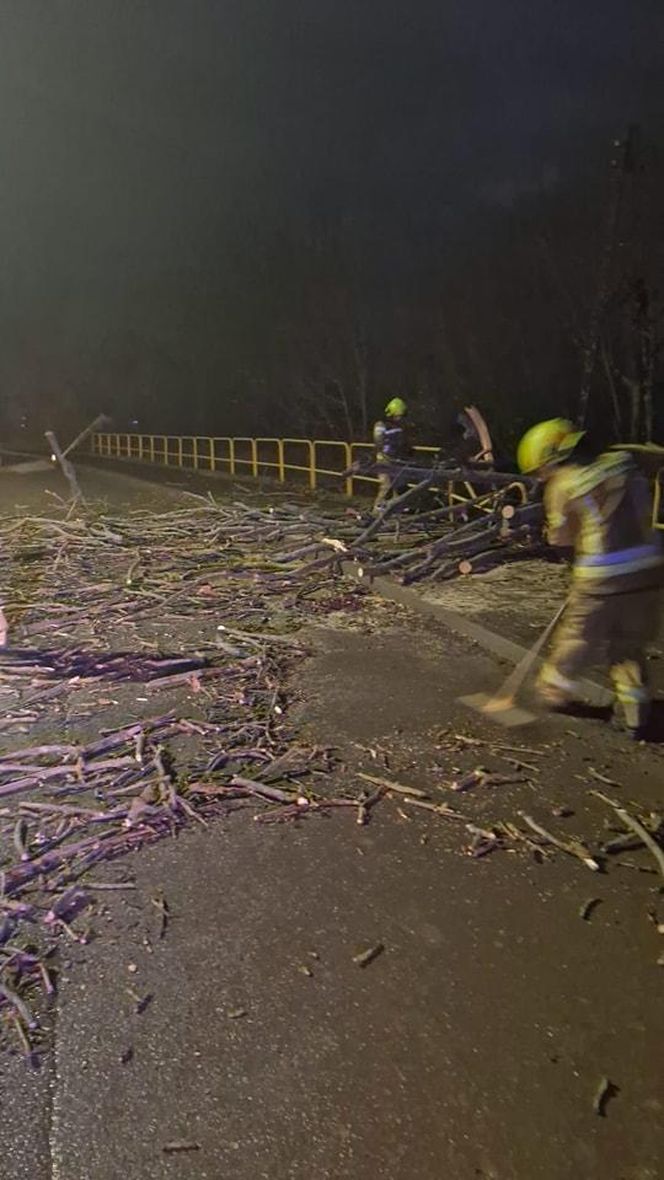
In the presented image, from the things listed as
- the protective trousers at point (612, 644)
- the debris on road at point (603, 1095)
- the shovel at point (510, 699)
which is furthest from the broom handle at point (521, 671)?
the debris on road at point (603, 1095)

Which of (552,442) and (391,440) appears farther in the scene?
(391,440)

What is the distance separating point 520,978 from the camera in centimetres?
298

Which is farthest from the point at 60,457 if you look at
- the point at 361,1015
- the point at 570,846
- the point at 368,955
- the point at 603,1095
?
the point at 603,1095

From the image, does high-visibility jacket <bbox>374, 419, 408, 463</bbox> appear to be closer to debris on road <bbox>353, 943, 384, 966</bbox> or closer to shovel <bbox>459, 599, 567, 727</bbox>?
shovel <bbox>459, 599, 567, 727</bbox>

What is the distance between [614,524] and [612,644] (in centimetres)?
69

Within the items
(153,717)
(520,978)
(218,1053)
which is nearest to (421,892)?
(520,978)

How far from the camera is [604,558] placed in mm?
4578

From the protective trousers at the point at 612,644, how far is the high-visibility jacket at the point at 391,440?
7755mm

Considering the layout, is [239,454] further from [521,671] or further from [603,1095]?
[603,1095]

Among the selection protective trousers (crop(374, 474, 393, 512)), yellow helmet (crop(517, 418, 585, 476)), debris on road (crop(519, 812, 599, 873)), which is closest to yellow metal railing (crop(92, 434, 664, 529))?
protective trousers (crop(374, 474, 393, 512))

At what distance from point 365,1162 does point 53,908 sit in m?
1.74

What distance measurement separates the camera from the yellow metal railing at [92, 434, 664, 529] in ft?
46.1

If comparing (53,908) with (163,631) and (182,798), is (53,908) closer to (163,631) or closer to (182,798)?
(182,798)

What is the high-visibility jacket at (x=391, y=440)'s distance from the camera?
40.8ft
